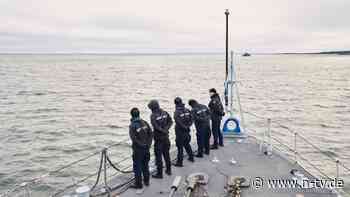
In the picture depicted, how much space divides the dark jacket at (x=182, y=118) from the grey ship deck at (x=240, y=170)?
1187 mm

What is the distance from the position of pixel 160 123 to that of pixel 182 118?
0.96m

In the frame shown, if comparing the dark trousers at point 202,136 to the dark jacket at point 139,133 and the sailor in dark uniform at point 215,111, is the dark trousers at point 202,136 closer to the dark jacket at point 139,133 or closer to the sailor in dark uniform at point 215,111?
the sailor in dark uniform at point 215,111

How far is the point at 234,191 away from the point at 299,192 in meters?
1.50

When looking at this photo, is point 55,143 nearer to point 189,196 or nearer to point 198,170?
point 198,170

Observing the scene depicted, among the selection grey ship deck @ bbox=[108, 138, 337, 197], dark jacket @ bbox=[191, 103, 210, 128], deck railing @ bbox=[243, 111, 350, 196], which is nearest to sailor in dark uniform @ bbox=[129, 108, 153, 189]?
grey ship deck @ bbox=[108, 138, 337, 197]

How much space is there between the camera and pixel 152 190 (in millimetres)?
7520

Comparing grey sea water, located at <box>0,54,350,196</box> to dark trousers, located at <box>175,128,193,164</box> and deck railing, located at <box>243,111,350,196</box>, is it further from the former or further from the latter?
dark trousers, located at <box>175,128,193,164</box>

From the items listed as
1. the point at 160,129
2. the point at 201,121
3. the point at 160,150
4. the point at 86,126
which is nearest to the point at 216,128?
the point at 201,121

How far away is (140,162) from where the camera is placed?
24.7ft

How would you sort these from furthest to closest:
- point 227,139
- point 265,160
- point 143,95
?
1. point 143,95
2. point 227,139
3. point 265,160

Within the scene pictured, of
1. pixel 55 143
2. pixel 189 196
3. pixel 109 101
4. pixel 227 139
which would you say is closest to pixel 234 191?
pixel 189 196

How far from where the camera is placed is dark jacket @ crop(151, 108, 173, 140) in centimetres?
781

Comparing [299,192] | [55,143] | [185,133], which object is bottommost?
[55,143]

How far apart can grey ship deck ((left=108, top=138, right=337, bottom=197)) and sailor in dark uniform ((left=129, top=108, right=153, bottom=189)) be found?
1.13 ft
